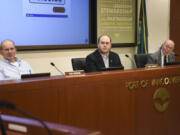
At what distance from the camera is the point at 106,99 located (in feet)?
7.51

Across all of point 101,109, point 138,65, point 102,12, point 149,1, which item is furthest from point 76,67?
point 149,1

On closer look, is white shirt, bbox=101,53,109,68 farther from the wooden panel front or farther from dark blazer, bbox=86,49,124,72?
the wooden panel front

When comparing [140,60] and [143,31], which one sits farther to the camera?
[143,31]

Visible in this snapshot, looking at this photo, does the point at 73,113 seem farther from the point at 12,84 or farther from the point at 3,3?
Result: the point at 3,3

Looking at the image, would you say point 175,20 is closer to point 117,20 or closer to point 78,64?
point 117,20

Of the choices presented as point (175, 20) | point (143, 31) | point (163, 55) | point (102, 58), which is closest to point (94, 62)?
point (102, 58)

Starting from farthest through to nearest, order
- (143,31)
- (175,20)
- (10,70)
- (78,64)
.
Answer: (175,20) → (143,31) → (78,64) → (10,70)

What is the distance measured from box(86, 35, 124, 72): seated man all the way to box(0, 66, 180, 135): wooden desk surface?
30.7 inches

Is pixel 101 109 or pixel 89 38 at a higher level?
pixel 89 38

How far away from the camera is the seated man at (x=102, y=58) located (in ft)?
10.6

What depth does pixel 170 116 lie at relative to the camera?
273cm

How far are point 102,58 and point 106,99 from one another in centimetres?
108

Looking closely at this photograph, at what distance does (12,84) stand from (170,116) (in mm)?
1618

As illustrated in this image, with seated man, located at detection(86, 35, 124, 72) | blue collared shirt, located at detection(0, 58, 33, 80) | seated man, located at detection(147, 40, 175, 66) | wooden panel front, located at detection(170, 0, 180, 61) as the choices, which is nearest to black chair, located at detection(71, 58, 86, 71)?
seated man, located at detection(86, 35, 124, 72)
